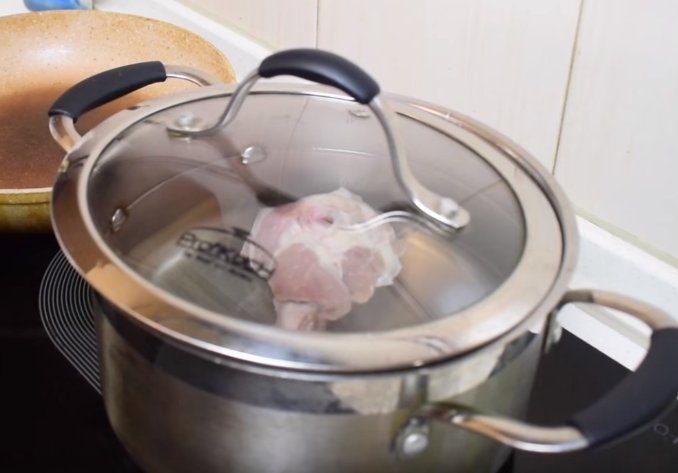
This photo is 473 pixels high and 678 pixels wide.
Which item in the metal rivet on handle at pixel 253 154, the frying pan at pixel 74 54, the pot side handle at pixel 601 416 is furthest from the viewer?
the frying pan at pixel 74 54

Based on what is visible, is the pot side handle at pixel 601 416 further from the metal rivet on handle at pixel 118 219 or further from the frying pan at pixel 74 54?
the frying pan at pixel 74 54

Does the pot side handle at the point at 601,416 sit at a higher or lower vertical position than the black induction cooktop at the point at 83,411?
higher

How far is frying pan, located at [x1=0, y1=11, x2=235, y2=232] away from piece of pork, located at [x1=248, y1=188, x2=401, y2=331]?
0.37 m

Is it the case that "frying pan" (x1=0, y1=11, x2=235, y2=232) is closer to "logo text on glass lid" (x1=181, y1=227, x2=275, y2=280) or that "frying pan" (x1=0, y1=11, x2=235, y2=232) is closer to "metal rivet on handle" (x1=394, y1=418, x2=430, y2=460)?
A: "logo text on glass lid" (x1=181, y1=227, x2=275, y2=280)

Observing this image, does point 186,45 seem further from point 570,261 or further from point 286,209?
point 570,261

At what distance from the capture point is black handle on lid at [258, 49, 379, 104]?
432 mm

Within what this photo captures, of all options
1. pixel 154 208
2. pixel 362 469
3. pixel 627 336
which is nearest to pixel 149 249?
pixel 154 208

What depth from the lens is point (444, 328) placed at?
0.39 meters

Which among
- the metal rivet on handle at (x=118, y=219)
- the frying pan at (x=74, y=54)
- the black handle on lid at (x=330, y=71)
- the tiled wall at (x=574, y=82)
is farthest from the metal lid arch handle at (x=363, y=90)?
the frying pan at (x=74, y=54)

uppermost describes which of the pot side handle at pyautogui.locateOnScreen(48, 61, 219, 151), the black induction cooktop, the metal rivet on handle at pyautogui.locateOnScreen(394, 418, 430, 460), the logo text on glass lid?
the pot side handle at pyautogui.locateOnScreen(48, 61, 219, 151)

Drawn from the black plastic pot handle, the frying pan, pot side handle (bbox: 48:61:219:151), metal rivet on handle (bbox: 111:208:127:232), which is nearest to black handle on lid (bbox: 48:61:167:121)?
pot side handle (bbox: 48:61:219:151)

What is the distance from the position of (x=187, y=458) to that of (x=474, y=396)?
0.16 m

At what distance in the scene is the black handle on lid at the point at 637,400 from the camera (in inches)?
14.8

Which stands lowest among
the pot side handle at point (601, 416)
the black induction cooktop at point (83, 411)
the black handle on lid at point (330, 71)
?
the black induction cooktop at point (83, 411)
